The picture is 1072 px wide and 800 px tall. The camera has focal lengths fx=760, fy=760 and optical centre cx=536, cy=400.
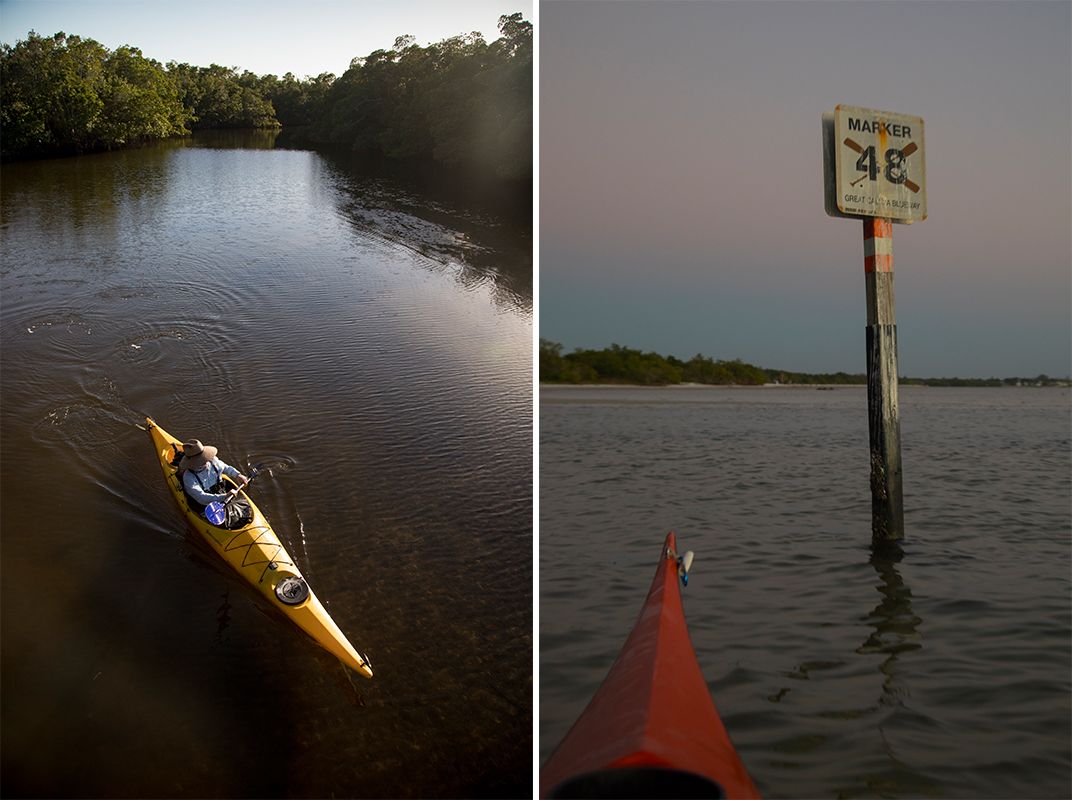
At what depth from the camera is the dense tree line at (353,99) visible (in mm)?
14430

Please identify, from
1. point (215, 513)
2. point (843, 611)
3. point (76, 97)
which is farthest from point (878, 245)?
point (76, 97)

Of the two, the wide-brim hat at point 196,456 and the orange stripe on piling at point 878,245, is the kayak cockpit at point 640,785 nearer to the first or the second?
the wide-brim hat at point 196,456

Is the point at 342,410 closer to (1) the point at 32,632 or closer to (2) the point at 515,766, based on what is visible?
(1) the point at 32,632

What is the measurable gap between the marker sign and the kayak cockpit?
3366 millimetres

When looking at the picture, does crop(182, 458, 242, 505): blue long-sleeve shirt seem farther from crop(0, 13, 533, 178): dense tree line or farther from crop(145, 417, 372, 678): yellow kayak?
crop(0, 13, 533, 178): dense tree line

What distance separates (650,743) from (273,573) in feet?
8.30

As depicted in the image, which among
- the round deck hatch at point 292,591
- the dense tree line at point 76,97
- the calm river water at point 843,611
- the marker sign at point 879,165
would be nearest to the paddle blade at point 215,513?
the round deck hatch at point 292,591

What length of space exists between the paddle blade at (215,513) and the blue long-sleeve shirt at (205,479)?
0.12 m

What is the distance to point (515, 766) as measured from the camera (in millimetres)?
2875

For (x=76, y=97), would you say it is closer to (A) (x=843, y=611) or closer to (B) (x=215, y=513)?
(B) (x=215, y=513)

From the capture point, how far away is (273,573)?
11.5 feet

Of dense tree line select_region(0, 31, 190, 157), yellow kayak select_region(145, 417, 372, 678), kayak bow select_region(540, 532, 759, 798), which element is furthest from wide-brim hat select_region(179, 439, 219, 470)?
dense tree line select_region(0, 31, 190, 157)

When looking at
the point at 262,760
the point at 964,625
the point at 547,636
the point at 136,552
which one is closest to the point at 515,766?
the point at 547,636

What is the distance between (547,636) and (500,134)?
13369 mm
